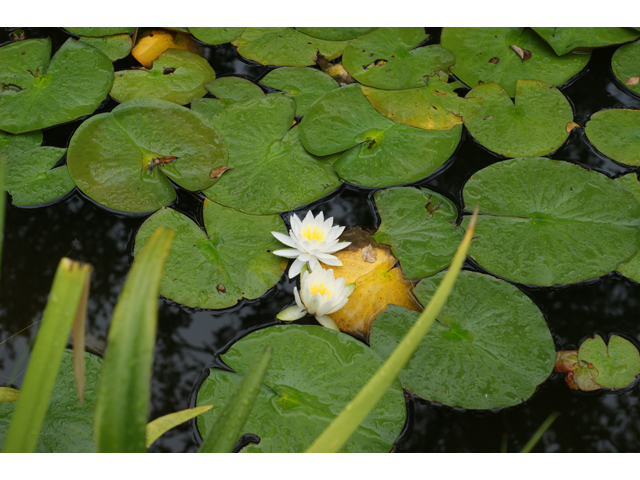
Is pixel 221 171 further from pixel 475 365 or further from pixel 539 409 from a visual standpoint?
pixel 539 409

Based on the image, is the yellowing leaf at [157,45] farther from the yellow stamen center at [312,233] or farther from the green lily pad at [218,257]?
the yellow stamen center at [312,233]

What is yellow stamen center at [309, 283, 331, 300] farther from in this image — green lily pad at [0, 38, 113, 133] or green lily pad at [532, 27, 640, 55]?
green lily pad at [532, 27, 640, 55]

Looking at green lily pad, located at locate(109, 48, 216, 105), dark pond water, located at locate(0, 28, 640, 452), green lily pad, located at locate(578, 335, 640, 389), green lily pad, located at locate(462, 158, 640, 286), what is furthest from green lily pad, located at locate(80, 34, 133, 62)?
green lily pad, located at locate(578, 335, 640, 389)

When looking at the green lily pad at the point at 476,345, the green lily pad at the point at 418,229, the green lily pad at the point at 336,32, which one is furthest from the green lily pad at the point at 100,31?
the green lily pad at the point at 476,345

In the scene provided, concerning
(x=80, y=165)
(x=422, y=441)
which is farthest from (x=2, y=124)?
(x=422, y=441)

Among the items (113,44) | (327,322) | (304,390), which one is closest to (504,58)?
(327,322)

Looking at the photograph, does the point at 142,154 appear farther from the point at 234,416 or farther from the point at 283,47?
the point at 234,416
